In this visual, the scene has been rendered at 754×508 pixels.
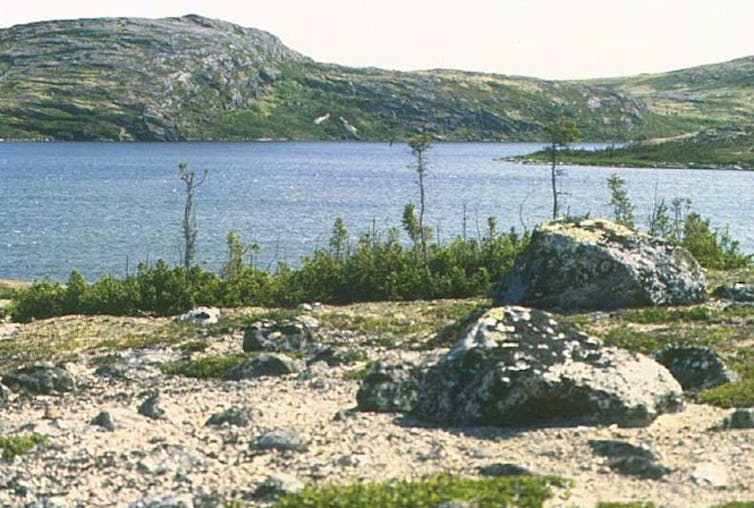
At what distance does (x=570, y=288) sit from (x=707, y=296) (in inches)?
177

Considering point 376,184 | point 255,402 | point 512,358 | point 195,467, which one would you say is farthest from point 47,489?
point 376,184

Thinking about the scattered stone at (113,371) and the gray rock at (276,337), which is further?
the gray rock at (276,337)

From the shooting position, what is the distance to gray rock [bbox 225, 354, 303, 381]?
23.4m

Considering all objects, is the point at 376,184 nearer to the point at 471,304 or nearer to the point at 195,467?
the point at 471,304

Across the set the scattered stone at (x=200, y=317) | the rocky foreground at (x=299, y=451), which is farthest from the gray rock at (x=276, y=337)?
the rocky foreground at (x=299, y=451)

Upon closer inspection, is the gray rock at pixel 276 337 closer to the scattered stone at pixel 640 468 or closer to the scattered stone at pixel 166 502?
the scattered stone at pixel 166 502

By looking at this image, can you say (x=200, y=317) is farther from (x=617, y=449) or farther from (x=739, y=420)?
(x=739, y=420)

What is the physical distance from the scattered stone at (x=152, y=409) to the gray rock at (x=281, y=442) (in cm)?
301

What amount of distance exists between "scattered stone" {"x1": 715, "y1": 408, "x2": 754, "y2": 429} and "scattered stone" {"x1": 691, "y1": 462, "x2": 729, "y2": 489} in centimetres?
224

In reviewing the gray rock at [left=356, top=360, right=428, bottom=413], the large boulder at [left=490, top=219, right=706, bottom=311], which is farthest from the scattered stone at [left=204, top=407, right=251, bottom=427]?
the large boulder at [left=490, top=219, right=706, bottom=311]

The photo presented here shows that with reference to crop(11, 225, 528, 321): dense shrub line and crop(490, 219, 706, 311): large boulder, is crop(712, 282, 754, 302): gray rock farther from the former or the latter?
crop(11, 225, 528, 321): dense shrub line

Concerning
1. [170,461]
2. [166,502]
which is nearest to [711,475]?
[166,502]

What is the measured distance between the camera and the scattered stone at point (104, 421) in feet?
59.2

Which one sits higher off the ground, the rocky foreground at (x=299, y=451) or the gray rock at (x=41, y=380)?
the rocky foreground at (x=299, y=451)
